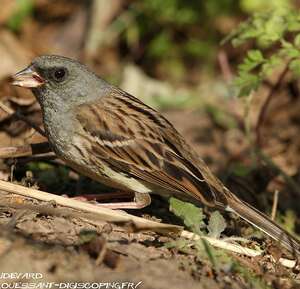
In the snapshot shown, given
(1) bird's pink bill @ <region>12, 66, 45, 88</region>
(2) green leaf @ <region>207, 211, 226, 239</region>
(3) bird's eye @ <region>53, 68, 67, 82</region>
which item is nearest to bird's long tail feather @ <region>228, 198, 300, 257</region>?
(2) green leaf @ <region>207, 211, 226, 239</region>

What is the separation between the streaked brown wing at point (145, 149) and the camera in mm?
4793

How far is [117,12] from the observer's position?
375 inches

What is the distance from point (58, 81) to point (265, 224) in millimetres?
1740

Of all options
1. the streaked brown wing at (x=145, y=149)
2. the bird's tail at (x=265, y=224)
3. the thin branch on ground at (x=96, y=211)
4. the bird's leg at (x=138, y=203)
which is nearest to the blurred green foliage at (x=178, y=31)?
the streaked brown wing at (x=145, y=149)

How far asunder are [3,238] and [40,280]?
0.42m

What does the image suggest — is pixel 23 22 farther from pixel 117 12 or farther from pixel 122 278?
pixel 122 278

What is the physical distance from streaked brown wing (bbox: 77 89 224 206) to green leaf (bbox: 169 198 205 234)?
232 millimetres

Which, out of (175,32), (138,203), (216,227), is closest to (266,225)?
(216,227)

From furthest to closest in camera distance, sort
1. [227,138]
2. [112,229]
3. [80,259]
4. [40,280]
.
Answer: [227,138]
[112,229]
[80,259]
[40,280]

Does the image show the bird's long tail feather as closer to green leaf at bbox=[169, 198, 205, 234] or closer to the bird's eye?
green leaf at bbox=[169, 198, 205, 234]

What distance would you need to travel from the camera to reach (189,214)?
4.42m

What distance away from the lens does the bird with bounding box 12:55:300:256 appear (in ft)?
15.7

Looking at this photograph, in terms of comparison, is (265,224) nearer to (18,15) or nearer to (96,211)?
(96,211)

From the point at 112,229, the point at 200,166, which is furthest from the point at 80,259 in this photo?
the point at 200,166
